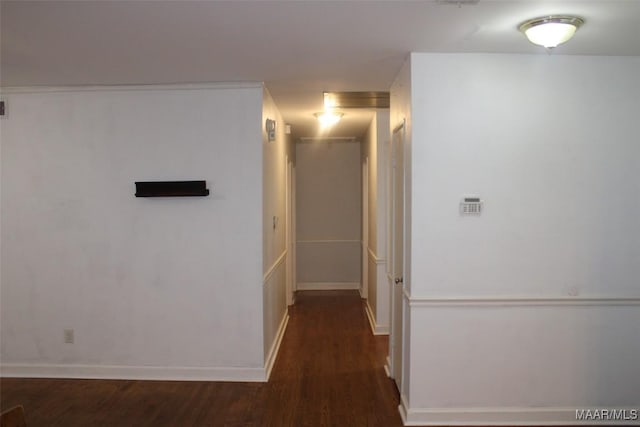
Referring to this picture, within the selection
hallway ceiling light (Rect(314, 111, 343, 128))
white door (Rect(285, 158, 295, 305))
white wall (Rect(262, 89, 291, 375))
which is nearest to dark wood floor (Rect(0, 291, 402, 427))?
white wall (Rect(262, 89, 291, 375))

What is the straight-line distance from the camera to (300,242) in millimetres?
7211

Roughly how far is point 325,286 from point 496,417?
4.51m

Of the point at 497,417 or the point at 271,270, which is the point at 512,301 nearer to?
the point at 497,417

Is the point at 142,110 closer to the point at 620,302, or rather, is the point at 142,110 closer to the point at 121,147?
the point at 121,147

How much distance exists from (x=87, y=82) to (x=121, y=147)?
558 millimetres

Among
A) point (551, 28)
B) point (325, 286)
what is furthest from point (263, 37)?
point (325, 286)

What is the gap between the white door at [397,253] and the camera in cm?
321

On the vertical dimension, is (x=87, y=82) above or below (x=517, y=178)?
above

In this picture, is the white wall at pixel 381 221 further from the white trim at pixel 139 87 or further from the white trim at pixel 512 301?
the white trim at pixel 512 301

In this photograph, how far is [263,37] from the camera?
2.46 metres

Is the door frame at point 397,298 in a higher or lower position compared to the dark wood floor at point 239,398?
higher

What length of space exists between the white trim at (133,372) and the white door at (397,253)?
1111 millimetres

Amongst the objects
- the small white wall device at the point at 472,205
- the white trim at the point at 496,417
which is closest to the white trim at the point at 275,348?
the white trim at the point at 496,417

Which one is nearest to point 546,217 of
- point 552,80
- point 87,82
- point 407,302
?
point 552,80
